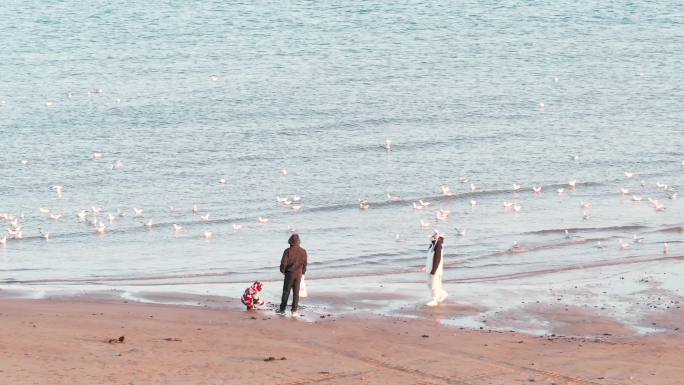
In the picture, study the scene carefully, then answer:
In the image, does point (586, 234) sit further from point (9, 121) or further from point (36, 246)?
point (9, 121)

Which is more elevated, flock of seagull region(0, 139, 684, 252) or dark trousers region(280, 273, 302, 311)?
flock of seagull region(0, 139, 684, 252)

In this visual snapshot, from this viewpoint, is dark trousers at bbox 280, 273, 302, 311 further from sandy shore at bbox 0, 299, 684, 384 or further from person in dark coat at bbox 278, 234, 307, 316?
sandy shore at bbox 0, 299, 684, 384

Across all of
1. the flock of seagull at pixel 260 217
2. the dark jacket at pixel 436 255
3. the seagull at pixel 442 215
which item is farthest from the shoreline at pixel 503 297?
the seagull at pixel 442 215

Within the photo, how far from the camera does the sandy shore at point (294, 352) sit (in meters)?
13.6

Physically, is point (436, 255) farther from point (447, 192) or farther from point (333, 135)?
point (333, 135)

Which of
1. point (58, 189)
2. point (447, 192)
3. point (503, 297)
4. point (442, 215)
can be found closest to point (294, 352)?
point (503, 297)

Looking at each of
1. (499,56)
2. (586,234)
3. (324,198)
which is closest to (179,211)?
(324,198)

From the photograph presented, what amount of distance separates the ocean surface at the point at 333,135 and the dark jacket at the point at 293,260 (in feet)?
10.6

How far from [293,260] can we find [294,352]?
3088 millimetres

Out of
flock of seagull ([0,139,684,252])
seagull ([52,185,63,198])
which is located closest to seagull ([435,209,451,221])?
flock of seagull ([0,139,684,252])

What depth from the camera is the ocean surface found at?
2491cm

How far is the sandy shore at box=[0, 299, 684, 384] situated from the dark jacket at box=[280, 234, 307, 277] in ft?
2.49

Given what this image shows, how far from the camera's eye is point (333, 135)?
38.6 metres

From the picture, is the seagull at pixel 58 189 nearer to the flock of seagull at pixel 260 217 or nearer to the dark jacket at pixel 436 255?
the flock of seagull at pixel 260 217
